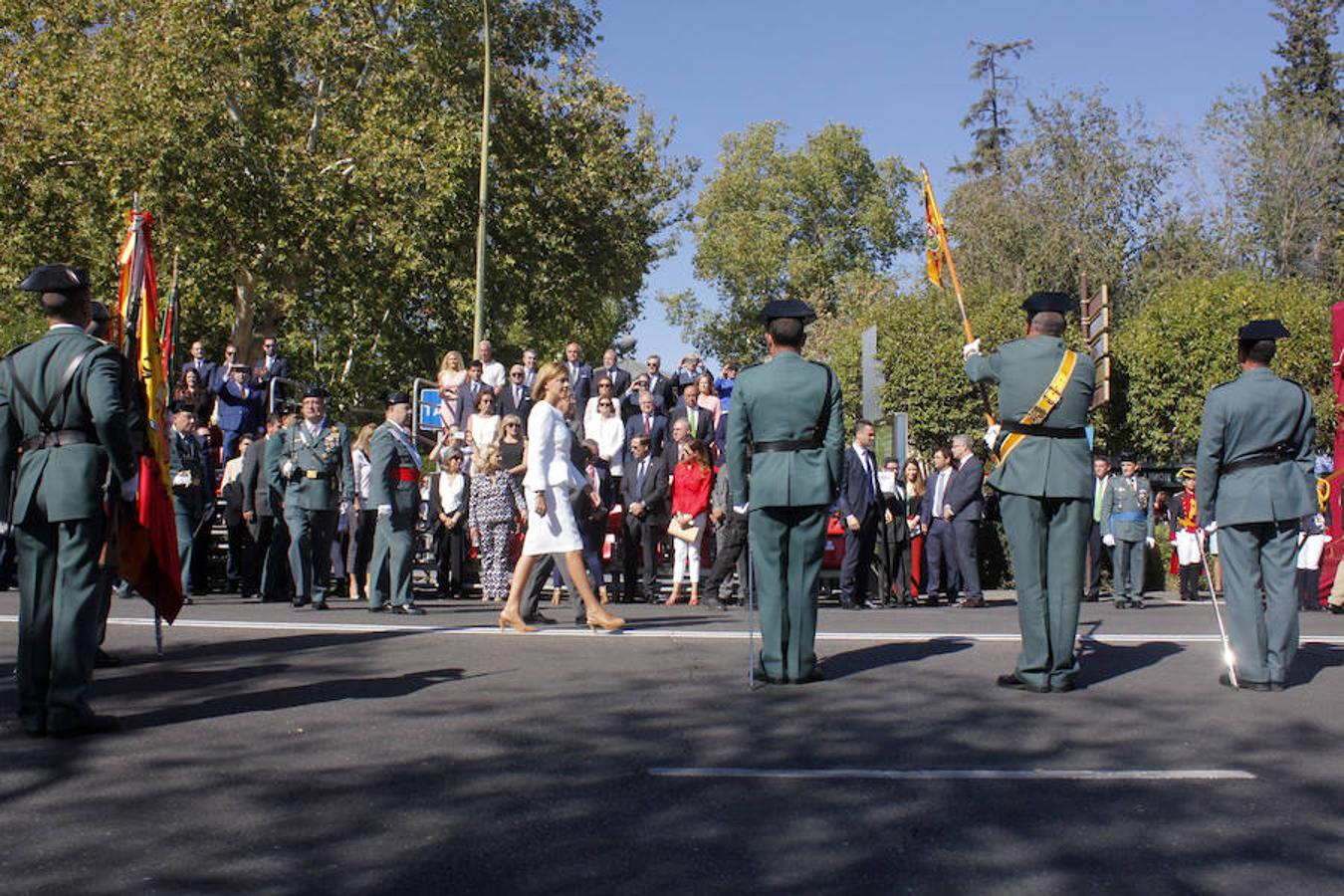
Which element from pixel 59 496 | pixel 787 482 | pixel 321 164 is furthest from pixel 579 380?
pixel 321 164

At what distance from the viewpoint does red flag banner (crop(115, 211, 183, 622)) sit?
7.82m

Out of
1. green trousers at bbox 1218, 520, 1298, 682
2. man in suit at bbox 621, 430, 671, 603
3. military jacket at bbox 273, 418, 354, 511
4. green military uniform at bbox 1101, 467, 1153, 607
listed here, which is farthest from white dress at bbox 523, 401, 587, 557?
green military uniform at bbox 1101, 467, 1153, 607

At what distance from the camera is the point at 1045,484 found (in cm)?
813

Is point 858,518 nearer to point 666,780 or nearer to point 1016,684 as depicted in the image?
→ point 1016,684

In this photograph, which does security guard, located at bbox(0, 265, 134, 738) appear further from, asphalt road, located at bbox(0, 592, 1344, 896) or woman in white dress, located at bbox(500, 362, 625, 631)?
woman in white dress, located at bbox(500, 362, 625, 631)

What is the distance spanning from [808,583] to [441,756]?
2.81 meters

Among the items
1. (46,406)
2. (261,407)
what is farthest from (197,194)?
(46,406)

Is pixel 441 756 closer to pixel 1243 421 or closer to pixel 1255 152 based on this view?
pixel 1243 421

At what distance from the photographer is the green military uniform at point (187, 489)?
1463cm

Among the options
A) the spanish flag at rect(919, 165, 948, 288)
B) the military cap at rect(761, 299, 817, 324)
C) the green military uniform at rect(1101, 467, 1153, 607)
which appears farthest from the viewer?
the green military uniform at rect(1101, 467, 1153, 607)

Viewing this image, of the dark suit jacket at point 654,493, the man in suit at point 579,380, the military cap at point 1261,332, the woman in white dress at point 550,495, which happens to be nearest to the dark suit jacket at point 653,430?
the dark suit jacket at point 654,493

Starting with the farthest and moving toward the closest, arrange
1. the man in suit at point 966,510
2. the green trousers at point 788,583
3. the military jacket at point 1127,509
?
the military jacket at point 1127,509 < the man in suit at point 966,510 < the green trousers at point 788,583

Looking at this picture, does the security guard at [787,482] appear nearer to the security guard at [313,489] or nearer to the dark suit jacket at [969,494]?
the security guard at [313,489]

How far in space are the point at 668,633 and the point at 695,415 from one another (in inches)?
305
